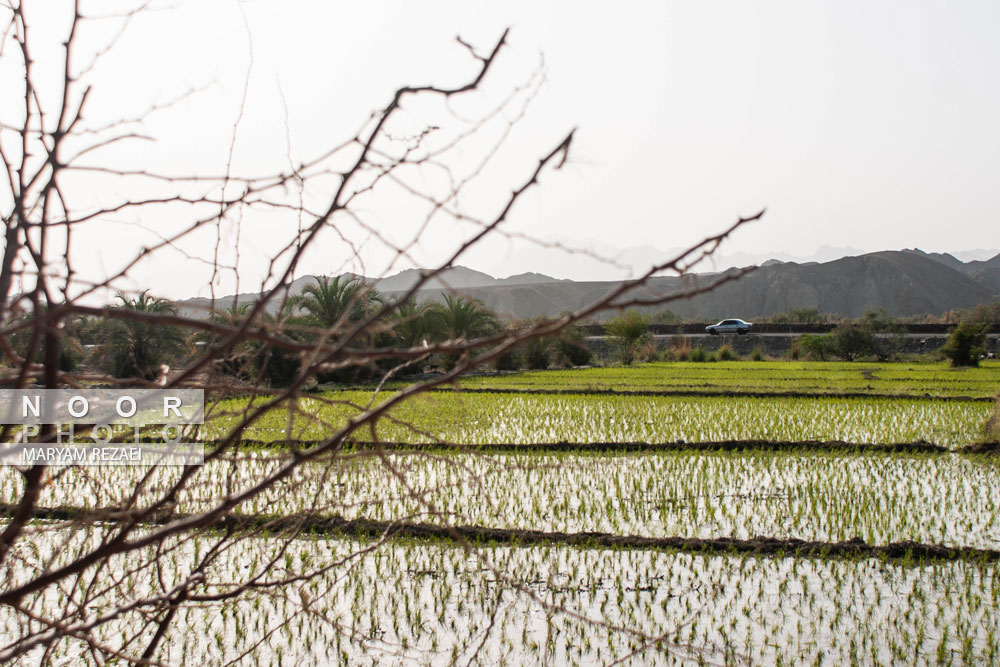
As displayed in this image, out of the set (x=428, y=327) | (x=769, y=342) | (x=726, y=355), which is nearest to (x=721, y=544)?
(x=428, y=327)

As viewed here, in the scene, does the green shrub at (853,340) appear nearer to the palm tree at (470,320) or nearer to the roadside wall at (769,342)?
the roadside wall at (769,342)

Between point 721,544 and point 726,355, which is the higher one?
point 726,355

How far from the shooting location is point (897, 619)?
4445mm

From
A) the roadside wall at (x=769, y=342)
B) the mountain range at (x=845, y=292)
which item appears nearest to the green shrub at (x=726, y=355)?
the roadside wall at (x=769, y=342)

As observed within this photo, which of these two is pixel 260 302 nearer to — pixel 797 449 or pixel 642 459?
pixel 642 459

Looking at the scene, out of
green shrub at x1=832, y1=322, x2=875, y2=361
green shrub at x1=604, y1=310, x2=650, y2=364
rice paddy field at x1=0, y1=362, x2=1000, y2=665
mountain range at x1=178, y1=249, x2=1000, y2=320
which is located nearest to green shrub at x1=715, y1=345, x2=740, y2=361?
green shrub at x1=604, y1=310, x2=650, y2=364

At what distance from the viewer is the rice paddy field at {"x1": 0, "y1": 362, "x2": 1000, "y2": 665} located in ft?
6.42

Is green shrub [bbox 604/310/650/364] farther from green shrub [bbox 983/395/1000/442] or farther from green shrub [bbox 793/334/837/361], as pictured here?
green shrub [bbox 983/395/1000/442]

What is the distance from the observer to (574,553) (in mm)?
5590

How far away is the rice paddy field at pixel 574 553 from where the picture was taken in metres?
1.96

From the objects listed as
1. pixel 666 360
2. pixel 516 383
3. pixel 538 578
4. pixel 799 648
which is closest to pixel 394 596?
pixel 538 578

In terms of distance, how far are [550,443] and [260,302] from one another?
926cm

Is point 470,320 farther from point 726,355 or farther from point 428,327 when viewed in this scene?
point 726,355

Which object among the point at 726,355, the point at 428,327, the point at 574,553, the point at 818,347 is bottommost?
the point at 574,553
